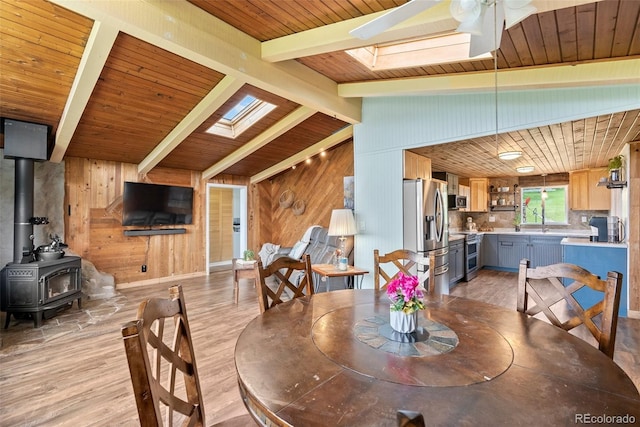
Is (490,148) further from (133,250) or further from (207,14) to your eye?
(133,250)

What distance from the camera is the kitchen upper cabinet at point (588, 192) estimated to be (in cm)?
569

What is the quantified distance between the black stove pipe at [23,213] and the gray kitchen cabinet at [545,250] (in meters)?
8.49

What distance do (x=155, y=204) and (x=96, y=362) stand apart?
364 cm

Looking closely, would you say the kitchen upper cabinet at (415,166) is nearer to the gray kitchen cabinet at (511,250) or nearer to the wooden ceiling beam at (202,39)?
the wooden ceiling beam at (202,39)

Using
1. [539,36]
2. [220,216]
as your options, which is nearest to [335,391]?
[539,36]

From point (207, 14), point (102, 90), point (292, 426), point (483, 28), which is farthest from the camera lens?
point (102, 90)

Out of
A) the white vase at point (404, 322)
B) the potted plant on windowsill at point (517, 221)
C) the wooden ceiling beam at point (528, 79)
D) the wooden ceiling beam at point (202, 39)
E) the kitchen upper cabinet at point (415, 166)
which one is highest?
the wooden ceiling beam at point (202, 39)

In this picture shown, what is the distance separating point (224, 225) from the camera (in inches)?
328

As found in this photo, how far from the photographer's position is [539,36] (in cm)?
216

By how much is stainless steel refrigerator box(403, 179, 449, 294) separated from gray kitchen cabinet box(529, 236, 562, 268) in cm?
345

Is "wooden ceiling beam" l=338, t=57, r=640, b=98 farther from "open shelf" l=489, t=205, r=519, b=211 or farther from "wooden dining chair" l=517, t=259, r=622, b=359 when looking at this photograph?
"open shelf" l=489, t=205, r=519, b=211

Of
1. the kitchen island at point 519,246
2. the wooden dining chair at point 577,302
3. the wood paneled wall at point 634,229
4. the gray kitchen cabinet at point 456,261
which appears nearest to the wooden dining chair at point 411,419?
the wooden dining chair at point 577,302

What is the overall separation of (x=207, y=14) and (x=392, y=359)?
2.83m

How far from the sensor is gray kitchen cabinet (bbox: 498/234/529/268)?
6473mm
